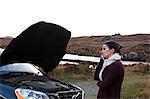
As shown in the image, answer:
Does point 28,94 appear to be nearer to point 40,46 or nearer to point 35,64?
point 35,64

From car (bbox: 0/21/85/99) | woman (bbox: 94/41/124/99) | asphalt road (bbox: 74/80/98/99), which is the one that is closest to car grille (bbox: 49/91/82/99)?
car (bbox: 0/21/85/99)

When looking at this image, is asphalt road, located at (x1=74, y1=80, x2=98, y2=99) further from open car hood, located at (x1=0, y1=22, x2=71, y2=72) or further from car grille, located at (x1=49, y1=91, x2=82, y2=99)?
car grille, located at (x1=49, y1=91, x2=82, y2=99)

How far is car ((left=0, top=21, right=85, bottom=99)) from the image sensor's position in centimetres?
783

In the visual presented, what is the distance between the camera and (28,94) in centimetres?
775

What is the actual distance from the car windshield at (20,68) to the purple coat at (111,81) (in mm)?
2237

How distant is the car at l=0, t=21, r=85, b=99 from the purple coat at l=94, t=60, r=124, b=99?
3.53 ft

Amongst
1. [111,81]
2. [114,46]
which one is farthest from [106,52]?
[111,81]

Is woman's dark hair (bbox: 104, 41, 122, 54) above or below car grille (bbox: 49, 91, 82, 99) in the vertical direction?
above

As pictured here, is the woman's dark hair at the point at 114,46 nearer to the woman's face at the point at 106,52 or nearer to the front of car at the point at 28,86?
the woman's face at the point at 106,52

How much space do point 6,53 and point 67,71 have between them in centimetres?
2105

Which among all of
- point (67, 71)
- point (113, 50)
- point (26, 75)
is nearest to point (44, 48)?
point (26, 75)

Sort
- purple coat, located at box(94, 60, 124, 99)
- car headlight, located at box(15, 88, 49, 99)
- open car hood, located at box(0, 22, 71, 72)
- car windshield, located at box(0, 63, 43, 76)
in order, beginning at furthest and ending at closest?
open car hood, located at box(0, 22, 71, 72), car windshield, located at box(0, 63, 43, 76), car headlight, located at box(15, 88, 49, 99), purple coat, located at box(94, 60, 124, 99)

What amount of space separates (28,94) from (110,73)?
156cm

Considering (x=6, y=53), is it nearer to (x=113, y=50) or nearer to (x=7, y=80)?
(x=7, y=80)
